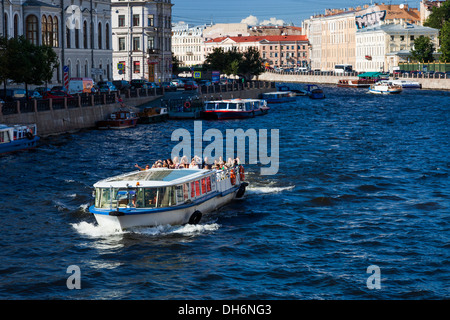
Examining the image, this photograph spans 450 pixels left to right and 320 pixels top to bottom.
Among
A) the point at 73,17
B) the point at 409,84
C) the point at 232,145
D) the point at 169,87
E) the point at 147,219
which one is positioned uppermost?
the point at 73,17

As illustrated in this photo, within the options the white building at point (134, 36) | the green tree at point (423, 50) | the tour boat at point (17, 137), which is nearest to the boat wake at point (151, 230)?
the tour boat at point (17, 137)

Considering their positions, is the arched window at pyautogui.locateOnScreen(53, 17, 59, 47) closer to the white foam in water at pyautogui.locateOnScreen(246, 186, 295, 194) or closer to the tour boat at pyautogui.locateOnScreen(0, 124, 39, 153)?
the tour boat at pyautogui.locateOnScreen(0, 124, 39, 153)

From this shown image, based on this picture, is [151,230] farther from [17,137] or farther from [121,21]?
[121,21]

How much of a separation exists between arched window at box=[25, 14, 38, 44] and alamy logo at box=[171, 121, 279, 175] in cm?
1989

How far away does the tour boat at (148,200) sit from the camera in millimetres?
27609

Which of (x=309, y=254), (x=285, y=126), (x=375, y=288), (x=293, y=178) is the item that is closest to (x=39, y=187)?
(x=293, y=178)

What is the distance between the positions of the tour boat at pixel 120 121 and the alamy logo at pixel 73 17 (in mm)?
24837

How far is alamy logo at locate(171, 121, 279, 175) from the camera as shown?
155 feet

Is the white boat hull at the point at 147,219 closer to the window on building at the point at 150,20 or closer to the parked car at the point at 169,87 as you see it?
the parked car at the point at 169,87

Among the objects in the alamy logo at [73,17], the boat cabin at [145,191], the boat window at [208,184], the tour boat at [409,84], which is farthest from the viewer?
the tour boat at [409,84]

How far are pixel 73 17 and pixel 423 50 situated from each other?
3070 inches

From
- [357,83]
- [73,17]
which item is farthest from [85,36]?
[357,83]

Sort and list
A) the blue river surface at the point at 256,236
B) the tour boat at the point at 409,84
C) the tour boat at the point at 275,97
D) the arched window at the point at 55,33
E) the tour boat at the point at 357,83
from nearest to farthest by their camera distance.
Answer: the blue river surface at the point at 256,236
the arched window at the point at 55,33
the tour boat at the point at 275,97
the tour boat at the point at 409,84
the tour boat at the point at 357,83

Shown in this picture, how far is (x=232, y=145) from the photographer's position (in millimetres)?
56188
